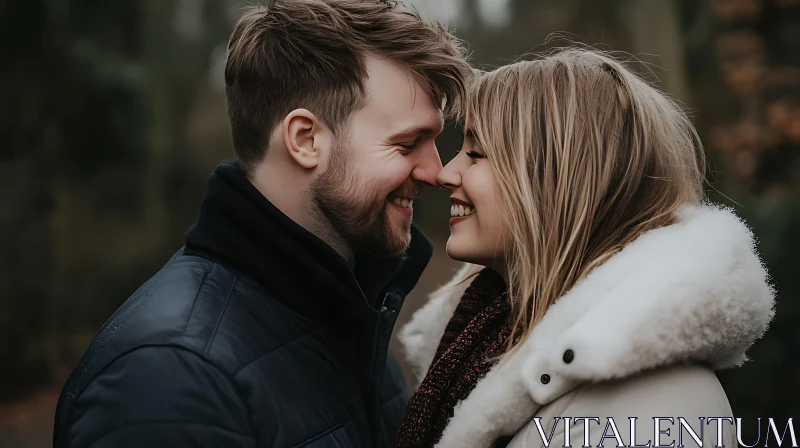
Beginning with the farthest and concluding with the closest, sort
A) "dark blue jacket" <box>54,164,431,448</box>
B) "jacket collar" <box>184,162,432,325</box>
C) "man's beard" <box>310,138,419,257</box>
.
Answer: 1. "man's beard" <box>310,138,419,257</box>
2. "jacket collar" <box>184,162,432,325</box>
3. "dark blue jacket" <box>54,164,431,448</box>

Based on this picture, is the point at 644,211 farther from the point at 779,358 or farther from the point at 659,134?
the point at 779,358

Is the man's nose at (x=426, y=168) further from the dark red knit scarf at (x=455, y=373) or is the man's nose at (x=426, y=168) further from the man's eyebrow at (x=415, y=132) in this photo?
the dark red knit scarf at (x=455, y=373)

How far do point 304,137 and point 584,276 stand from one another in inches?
34.6

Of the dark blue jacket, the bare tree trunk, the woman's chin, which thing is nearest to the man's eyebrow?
the woman's chin

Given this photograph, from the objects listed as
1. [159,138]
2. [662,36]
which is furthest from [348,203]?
[159,138]

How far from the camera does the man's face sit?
229 centimetres

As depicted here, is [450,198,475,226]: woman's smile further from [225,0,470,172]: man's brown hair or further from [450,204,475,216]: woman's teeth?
[225,0,470,172]: man's brown hair

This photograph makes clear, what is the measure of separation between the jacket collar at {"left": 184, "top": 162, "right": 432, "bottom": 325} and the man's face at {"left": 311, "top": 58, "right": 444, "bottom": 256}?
0.79 ft

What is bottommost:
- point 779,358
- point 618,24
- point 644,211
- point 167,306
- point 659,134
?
point 779,358

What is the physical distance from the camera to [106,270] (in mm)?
9461

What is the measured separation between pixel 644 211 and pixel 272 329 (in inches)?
41.1

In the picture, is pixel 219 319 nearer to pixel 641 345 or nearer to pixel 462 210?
pixel 462 210

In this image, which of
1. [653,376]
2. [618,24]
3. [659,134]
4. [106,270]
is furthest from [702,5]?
[106,270]

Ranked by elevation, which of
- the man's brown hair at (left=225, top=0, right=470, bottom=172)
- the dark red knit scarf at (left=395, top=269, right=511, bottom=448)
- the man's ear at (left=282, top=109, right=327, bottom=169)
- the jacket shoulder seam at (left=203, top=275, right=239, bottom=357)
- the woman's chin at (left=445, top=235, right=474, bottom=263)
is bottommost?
the dark red knit scarf at (left=395, top=269, right=511, bottom=448)
